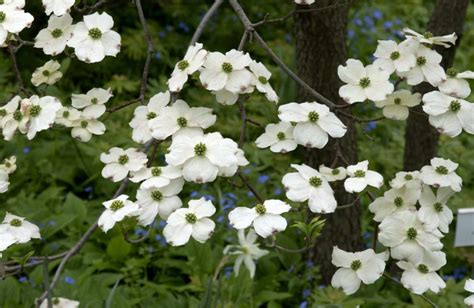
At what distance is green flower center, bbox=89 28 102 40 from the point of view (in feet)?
5.78

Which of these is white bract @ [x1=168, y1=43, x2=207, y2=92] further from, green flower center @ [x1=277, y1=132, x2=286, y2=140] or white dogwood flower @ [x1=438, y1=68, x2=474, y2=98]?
white dogwood flower @ [x1=438, y1=68, x2=474, y2=98]

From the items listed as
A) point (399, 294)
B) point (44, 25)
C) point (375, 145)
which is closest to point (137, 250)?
point (399, 294)

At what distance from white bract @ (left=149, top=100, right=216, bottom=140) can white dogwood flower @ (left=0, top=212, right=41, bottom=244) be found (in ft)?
1.30

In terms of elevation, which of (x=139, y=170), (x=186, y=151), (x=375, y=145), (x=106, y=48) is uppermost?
(x=106, y=48)

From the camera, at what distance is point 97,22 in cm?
177

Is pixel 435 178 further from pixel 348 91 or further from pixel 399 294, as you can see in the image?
pixel 399 294

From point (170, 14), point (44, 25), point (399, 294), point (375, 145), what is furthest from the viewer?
point (170, 14)

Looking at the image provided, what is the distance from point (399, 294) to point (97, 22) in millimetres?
1587

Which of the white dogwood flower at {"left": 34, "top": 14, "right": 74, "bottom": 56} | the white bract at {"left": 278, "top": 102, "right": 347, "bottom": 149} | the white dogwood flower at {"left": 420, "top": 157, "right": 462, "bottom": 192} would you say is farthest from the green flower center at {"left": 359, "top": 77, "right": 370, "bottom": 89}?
the white dogwood flower at {"left": 34, "top": 14, "right": 74, "bottom": 56}

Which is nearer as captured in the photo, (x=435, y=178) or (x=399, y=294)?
(x=435, y=178)

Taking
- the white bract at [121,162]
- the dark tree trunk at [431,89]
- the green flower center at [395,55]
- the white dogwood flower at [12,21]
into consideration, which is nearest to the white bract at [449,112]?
the green flower center at [395,55]

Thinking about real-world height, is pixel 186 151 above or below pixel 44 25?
above

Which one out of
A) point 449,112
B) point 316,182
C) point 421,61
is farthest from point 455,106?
point 316,182

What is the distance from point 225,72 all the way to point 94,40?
32cm
